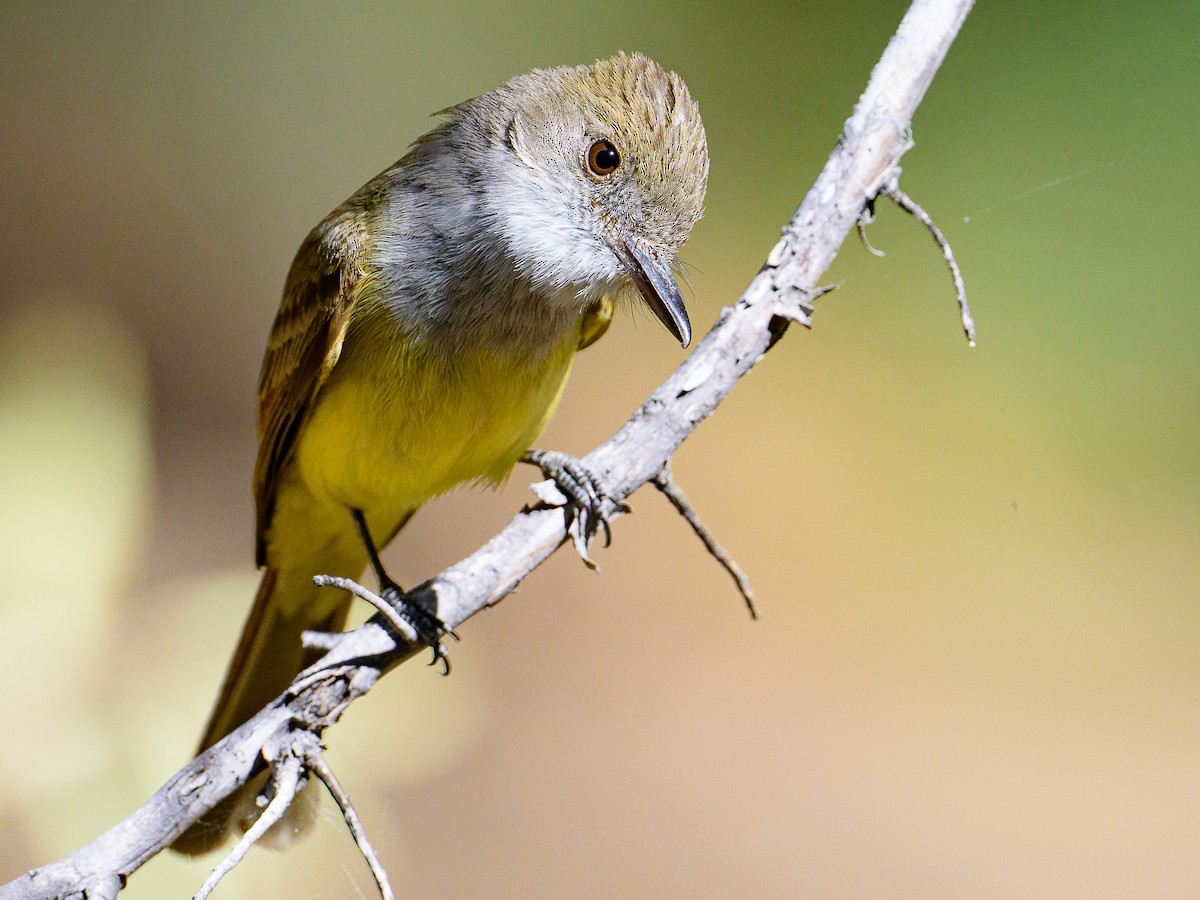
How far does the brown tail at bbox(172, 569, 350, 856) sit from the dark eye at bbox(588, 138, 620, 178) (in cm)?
111

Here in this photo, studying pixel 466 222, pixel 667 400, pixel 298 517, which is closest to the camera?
pixel 667 400

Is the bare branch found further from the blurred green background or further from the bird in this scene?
the blurred green background

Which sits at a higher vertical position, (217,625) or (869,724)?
(217,625)

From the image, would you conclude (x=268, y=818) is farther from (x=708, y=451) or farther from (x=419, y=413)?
(x=708, y=451)

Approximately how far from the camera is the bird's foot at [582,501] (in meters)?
1.89

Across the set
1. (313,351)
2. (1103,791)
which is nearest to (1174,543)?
(1103,791)

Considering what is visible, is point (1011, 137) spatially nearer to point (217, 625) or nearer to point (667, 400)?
point (667, 400)

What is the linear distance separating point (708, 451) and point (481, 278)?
232 cm

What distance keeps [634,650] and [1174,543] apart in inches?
73.2

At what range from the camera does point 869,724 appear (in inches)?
149

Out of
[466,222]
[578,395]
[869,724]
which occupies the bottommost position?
[869,724]

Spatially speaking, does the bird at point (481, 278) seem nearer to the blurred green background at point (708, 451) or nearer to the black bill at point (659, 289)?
the black bill at point (659, 289)

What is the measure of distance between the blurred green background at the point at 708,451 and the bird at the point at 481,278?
4.18ft

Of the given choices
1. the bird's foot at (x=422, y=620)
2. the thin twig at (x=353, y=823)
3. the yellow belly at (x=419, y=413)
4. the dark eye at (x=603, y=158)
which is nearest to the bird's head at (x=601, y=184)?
the dark eye at (x=603, y=158)
